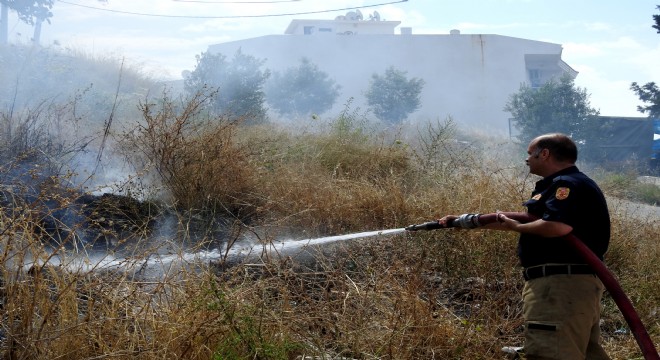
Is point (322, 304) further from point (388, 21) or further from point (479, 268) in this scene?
point (388, 21)

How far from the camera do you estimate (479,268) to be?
6125 mm

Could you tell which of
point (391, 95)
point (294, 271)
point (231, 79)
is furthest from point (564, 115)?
point (294, 271)

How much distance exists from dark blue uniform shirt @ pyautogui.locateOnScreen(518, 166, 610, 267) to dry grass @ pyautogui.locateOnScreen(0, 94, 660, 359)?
0.96 metres

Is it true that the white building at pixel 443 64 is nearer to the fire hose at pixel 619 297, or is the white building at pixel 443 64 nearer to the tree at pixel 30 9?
the tree at pixel 30 9

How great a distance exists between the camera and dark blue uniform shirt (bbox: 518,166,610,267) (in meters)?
3.57

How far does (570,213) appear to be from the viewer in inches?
139

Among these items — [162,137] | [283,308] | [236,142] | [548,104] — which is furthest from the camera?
[548,104]

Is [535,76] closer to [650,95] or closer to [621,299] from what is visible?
[650,95]

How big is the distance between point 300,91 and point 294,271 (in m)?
21.9

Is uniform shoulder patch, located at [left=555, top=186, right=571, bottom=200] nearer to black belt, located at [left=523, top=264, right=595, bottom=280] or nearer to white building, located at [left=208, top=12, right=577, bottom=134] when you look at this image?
black belt, located at [left=523, top=264, right=595, bottom=280]

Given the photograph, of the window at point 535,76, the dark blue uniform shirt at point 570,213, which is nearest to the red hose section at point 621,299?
the dark blue uniform shirt at point 570,213

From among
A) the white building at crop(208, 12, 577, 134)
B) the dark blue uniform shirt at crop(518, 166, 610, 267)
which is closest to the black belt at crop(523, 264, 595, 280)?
the dark blue uniform shirt at crop(518, 166, 610, 267)

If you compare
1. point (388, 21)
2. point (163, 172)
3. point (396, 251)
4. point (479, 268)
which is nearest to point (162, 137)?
point (163, 172)

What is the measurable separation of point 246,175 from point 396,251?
2510mm
